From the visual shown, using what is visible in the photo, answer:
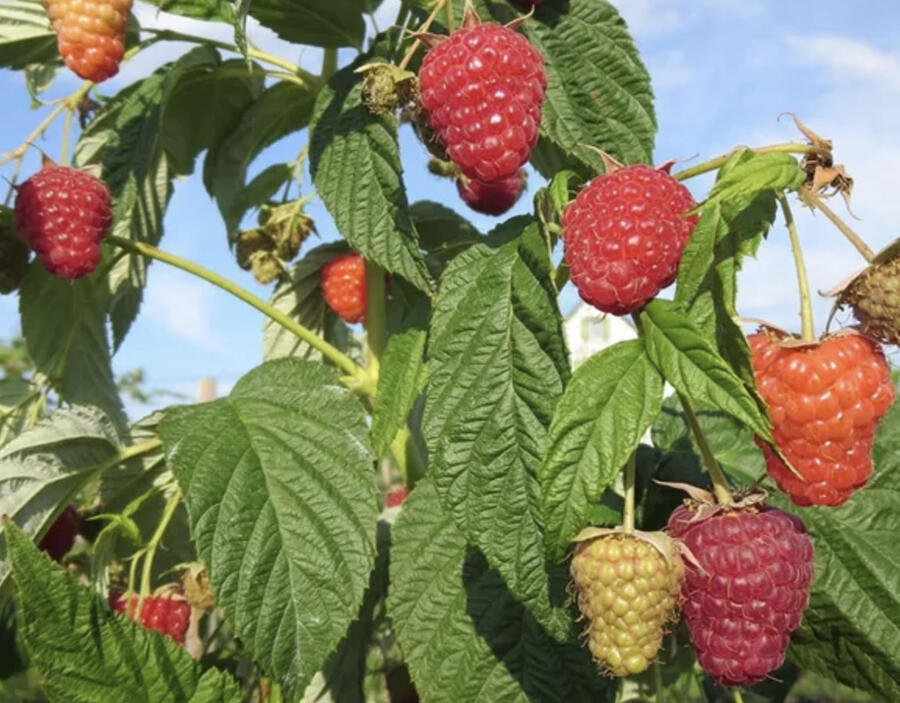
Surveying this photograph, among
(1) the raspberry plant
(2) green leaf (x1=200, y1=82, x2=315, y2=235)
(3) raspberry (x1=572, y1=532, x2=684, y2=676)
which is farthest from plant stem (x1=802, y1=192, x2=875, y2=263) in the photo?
(2) green leaf (x1=200, y1=82, x2=315, y2=235)

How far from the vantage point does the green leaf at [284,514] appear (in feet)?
3.93

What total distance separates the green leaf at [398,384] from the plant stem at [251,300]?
0.94 feet

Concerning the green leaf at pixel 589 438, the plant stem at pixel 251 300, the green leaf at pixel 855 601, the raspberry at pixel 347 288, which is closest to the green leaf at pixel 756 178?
the green leaf at pixel 589 438

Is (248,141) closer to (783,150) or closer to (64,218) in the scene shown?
(64,218)

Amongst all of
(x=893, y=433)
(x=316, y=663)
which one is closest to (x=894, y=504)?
(x=893, y=433)

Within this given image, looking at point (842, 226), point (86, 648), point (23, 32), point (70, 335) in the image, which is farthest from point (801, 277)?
point (23, 32)

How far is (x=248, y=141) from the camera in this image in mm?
1936

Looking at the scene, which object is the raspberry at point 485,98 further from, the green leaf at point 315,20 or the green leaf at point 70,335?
the green leaf at point 70,335

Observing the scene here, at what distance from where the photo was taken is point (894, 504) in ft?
4.82

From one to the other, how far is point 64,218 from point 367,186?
45cm

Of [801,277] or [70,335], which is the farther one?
[70,335]

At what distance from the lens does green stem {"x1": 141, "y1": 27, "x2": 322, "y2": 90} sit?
5.74ft

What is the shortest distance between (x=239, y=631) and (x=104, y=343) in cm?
91

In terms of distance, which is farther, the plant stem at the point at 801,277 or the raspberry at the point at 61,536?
the raspberry at the point at 61,536
